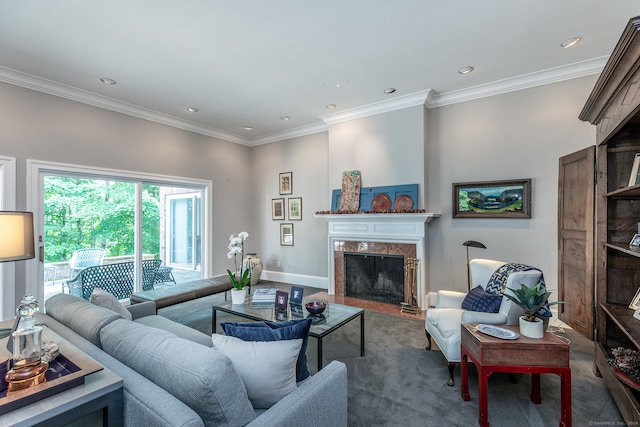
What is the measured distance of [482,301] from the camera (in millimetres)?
2506

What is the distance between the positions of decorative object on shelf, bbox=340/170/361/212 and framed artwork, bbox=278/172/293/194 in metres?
1.36

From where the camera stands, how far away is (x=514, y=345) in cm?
184

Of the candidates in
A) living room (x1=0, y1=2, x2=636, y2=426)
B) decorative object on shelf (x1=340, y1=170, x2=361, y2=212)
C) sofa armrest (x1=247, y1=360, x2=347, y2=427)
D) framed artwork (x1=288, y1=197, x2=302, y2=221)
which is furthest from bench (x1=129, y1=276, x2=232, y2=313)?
sofa armrest (x1=247, y1=360, x2=347, y2=427)

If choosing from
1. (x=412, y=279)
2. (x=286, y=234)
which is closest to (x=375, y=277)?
(x=412, y=279)

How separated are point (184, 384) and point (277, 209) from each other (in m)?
5.04

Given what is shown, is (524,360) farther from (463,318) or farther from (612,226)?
(612,226)

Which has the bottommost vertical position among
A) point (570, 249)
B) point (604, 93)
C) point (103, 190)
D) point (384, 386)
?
point (384, 386)

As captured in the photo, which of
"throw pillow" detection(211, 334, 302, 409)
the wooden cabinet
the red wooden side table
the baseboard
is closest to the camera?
"throw pillow" detection(211, 334, 302, 409)

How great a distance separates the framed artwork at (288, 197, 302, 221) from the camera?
18.8 feet

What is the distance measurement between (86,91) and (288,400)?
4.65 meters

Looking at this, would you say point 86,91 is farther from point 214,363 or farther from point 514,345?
point 514,345

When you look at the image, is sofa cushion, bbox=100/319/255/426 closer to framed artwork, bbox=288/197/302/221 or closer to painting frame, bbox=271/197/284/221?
framed artwork, bbox=288/197/302/221

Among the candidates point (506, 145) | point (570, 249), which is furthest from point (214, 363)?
point (506, 145)

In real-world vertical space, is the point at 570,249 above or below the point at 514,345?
above
